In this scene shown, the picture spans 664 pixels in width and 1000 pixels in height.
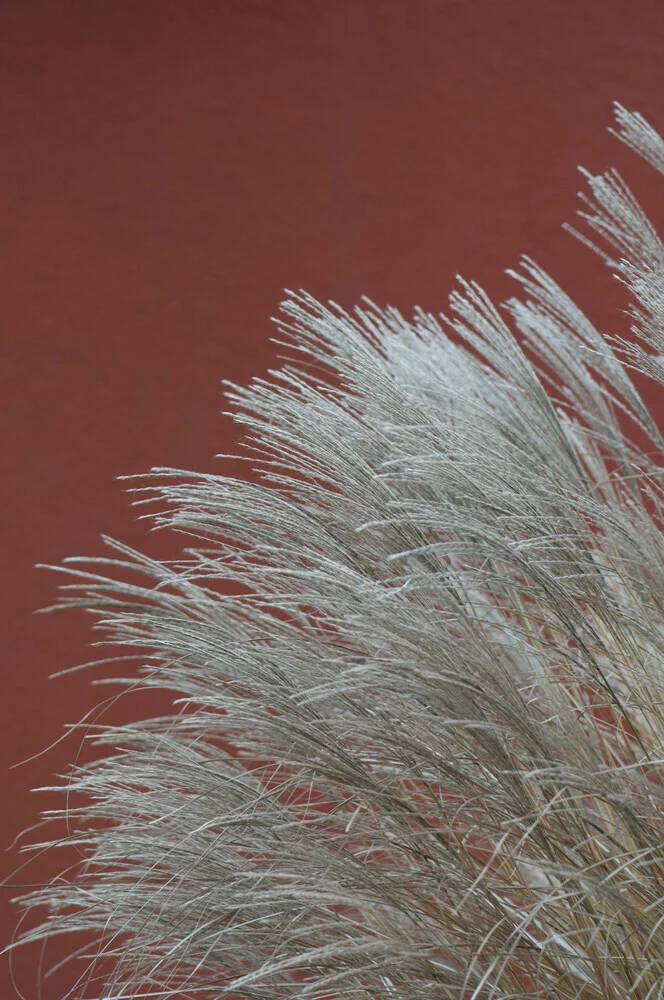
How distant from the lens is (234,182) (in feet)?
9.16

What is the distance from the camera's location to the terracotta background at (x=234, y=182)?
2746 mm

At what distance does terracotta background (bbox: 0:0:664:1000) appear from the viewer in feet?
9.01

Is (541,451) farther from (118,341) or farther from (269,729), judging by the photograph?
(118,341)

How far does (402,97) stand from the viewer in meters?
2.81

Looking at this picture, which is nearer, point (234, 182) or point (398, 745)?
point (398, 745)

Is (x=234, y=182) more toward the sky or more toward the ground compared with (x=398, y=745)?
more toward the sky

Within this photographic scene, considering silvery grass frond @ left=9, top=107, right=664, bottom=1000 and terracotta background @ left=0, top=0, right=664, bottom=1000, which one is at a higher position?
terracotta background @ left=0, top=0, right=664, bottom=1000

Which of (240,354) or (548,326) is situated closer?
(548,326)

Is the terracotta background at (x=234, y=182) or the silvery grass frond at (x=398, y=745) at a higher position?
the terracotta background at (x=234, y=182)

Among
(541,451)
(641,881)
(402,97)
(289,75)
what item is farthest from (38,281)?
(641,881)

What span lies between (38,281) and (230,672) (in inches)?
79.4

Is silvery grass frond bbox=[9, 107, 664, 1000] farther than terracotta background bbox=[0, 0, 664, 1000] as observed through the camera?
No

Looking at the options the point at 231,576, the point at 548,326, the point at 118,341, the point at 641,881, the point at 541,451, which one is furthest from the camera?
the point at 118,341

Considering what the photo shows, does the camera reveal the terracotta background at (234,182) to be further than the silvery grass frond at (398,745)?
Yes
